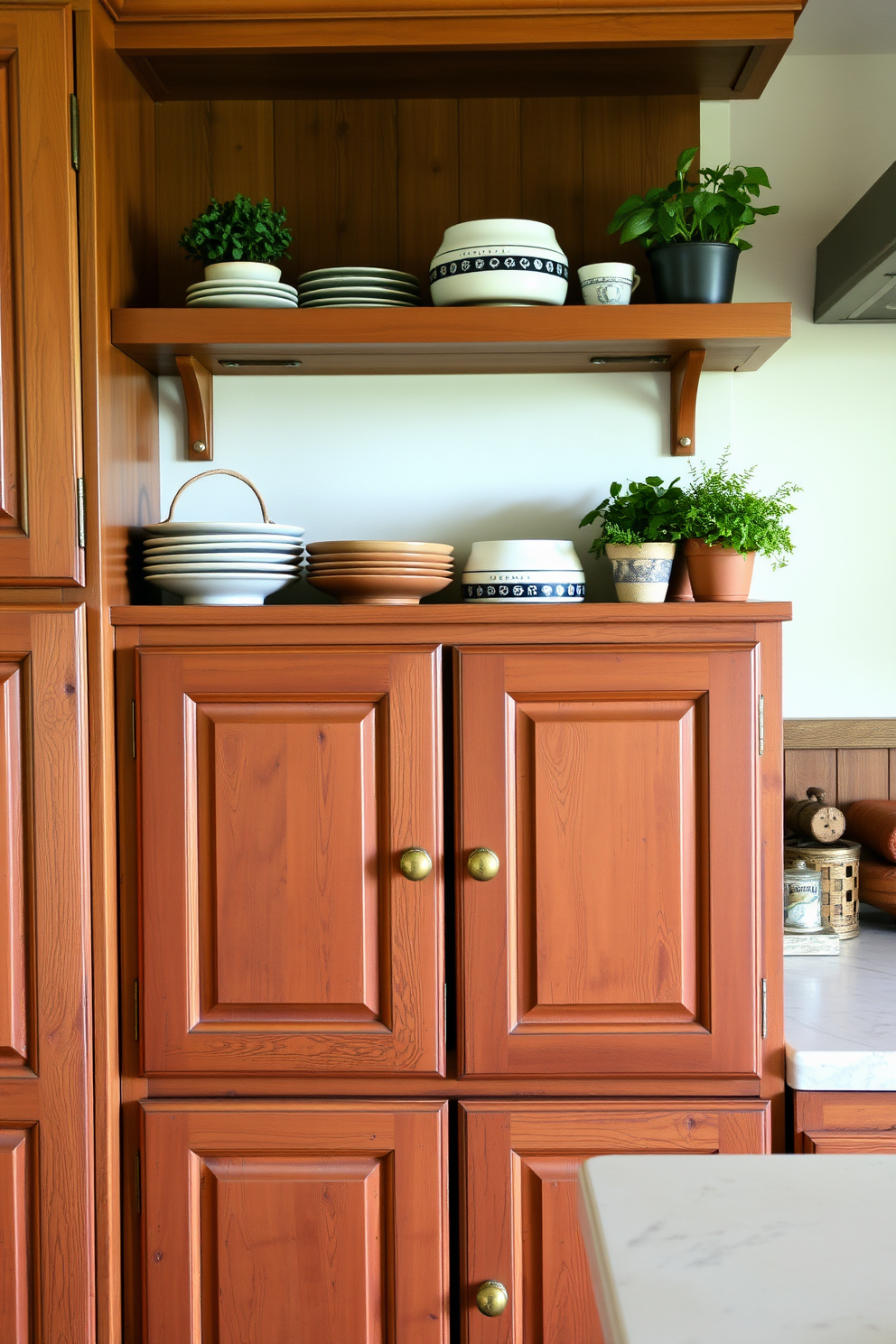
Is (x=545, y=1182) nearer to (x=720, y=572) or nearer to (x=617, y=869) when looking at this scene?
(x=617, y=869)

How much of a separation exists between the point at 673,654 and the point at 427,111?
1.03m

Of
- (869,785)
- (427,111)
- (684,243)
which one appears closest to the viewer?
(684,243)

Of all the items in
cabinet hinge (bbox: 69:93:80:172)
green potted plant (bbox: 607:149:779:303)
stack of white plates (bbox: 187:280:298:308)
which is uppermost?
cabinet hinge (bbox: 69:93:80:172)

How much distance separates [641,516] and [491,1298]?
44.1 inches

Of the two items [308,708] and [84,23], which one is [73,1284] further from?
[84,23]

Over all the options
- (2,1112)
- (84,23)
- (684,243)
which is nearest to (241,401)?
(84,23)

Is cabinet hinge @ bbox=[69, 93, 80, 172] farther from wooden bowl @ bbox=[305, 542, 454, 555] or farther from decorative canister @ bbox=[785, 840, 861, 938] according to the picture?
decorative canister @ bbox=[785, 840, 861, 938]

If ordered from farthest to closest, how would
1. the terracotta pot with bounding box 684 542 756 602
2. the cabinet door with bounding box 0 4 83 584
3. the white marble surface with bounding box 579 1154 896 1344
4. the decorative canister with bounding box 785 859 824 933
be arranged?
1. the decorative canister with bounding box 785 859 824 933
2. the terracotta pot with bounding box 684 542 756 602
3. the cabinet door with bounding box 0 4 83 584
4. the white marble surface with bounding box 579 1154 896 1344

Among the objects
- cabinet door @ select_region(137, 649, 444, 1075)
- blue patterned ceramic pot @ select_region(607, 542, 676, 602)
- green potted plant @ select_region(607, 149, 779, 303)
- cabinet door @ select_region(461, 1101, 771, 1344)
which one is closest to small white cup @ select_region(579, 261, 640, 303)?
green potted plant @ select_region(607, 149, 779, 303)

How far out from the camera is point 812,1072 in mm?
1407

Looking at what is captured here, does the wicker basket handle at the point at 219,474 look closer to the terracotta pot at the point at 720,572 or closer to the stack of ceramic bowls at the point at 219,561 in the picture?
the stack of ceramic bowls at the point at 219,561

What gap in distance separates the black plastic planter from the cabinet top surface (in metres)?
0.48

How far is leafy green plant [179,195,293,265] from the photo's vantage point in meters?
1.57

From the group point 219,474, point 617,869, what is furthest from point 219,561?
point 617,869
